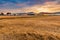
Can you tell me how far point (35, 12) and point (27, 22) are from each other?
533mm

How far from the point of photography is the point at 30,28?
4500mm

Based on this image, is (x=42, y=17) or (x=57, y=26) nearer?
(x=57, y=26)

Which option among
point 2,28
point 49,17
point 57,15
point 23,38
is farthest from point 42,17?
point 2,28

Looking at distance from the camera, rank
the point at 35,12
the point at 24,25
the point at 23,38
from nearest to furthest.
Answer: the point at 23,38
the point at 24,25
the point at 35,12

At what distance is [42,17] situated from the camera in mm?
4895

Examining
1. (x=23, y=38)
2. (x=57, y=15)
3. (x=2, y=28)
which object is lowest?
(x=23, y=38)

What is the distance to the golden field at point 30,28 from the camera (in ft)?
13.6

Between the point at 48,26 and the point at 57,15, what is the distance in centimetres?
61

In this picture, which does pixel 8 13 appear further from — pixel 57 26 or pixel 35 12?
pixel 57 26

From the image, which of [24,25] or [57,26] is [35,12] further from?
[57,26]

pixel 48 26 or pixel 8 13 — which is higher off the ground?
pixel 8 13

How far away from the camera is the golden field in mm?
4133

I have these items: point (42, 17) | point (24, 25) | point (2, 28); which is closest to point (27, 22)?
point (24, 25)

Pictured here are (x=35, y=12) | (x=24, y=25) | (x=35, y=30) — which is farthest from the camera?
(x=35, y=12)
